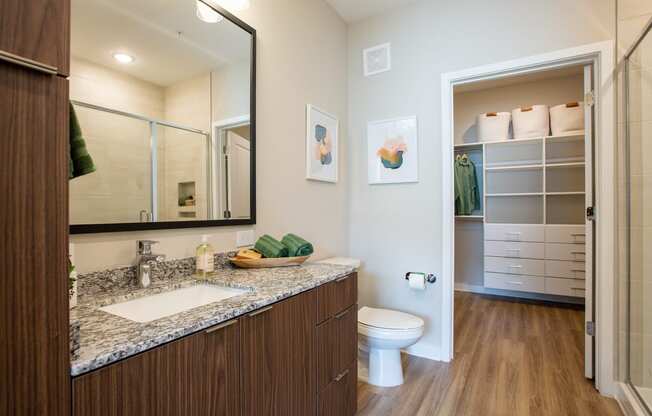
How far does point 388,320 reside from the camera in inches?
84.4

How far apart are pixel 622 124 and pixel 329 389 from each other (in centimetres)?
220

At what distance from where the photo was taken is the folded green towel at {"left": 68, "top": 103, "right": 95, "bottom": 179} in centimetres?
91

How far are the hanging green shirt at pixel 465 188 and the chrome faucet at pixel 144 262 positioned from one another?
3.73 metres

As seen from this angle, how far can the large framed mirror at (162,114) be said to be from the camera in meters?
1.17

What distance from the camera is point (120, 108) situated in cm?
125

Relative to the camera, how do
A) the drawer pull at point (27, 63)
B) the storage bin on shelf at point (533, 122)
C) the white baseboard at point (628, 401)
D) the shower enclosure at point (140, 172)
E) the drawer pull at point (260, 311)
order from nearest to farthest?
1. the drawer pull at point (27, 63)
2. the drawer pull at point (260, 311)
3. the shower enclosure at point (140, 172)
4. the white baseboard at point (628, 401)
5. the storage bin on shelf at point (533, 122)

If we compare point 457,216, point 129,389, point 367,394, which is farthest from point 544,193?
point 129,389

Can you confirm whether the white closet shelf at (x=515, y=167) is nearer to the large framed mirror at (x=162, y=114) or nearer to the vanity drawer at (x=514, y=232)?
the vanity drawer at (x=514, y=232)

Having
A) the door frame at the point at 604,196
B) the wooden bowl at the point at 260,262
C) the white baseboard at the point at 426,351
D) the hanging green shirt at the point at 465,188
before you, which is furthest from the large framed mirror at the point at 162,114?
the hanging green shirt at the point at 465,188

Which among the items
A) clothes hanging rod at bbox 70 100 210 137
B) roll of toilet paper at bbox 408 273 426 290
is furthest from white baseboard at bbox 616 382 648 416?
clothes hanging rod at bbox 70 100 210 137

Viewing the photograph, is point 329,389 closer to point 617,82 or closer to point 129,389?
point 129,389

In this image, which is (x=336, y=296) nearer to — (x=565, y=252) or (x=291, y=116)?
(x=291, y=116)

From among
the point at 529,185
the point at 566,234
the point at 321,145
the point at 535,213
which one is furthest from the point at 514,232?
the point at 321,145

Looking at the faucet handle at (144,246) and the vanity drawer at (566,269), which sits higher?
the faucet handle at (144,246)
